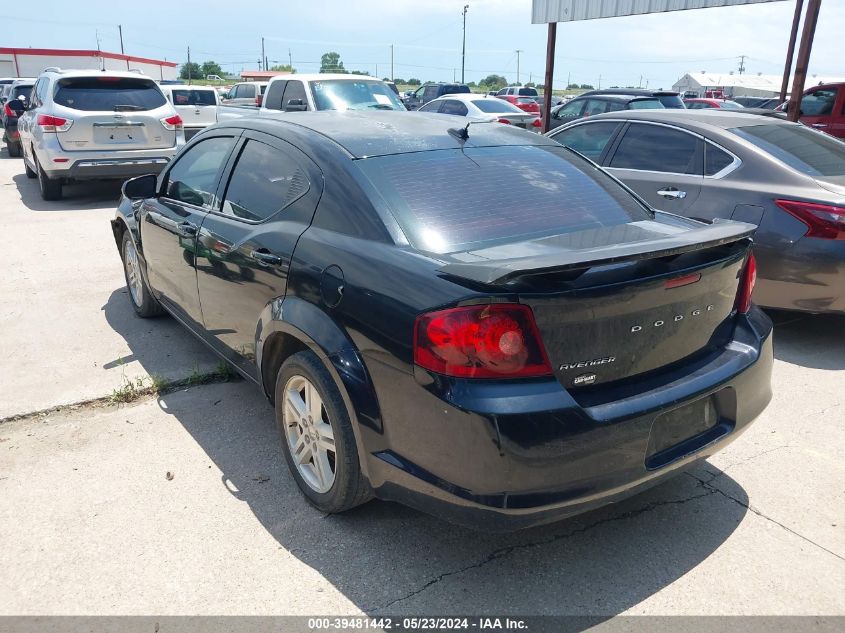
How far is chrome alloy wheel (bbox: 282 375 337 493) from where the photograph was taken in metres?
2.92

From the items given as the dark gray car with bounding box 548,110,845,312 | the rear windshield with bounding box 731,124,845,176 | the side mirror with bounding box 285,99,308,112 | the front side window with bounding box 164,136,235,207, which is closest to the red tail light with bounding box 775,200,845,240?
the dark gray car with bounding box 548,110,845,312

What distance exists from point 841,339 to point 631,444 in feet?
12.2

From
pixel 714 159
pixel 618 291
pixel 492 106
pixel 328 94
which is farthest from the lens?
pixel 492 106

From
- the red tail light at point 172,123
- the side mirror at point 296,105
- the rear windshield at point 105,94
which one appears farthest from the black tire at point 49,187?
the side mirror at point 296,105

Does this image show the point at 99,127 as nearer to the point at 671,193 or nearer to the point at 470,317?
the point at 671,193

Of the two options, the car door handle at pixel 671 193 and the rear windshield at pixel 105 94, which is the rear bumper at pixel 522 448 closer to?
the car door handle at pixel 671 193

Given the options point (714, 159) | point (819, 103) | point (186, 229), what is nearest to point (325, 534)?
point (186, 229)

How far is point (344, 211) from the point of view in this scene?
2.90 m

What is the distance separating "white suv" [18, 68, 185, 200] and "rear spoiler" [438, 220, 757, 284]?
30.9 feet

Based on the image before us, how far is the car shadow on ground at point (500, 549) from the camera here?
8.31ft

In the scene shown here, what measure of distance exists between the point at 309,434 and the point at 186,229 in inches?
67.4

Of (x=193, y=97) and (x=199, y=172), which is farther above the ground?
(x=199, y=172)

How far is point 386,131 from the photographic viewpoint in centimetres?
339

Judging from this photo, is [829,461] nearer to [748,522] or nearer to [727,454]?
[727,454]
